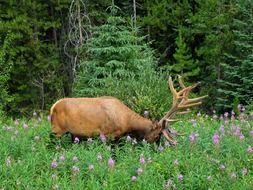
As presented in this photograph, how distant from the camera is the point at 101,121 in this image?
905 centimetres

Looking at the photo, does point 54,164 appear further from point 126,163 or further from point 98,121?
point 98,121

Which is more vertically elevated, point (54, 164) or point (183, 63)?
point (54, 164)

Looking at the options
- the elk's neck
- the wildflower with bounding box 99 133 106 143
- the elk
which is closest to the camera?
the wildflower with bounding box 99 133 106 143

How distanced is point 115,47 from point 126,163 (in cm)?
1183

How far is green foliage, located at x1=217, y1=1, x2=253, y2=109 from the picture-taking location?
19906 mm

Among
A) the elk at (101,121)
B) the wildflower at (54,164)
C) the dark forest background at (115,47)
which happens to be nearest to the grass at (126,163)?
the wildflower at (54,164)

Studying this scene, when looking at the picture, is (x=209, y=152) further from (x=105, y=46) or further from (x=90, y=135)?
(x=105, y=46)

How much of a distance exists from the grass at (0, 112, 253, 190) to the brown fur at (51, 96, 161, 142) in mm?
169

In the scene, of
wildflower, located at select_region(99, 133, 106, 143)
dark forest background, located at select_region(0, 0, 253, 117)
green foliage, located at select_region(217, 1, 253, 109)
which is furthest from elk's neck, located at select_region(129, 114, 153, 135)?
green foliage, located at select_region(217, 1, 253, 109)

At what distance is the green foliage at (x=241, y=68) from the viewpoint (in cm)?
1991

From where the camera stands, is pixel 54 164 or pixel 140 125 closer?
pixel 54 164

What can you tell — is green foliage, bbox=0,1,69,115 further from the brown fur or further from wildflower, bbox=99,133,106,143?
wildflower, bbox=99,133,106,143

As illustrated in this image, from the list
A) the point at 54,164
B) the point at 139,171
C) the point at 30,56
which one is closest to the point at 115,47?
the point at 30,56

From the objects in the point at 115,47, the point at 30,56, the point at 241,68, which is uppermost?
the point at 115,47
